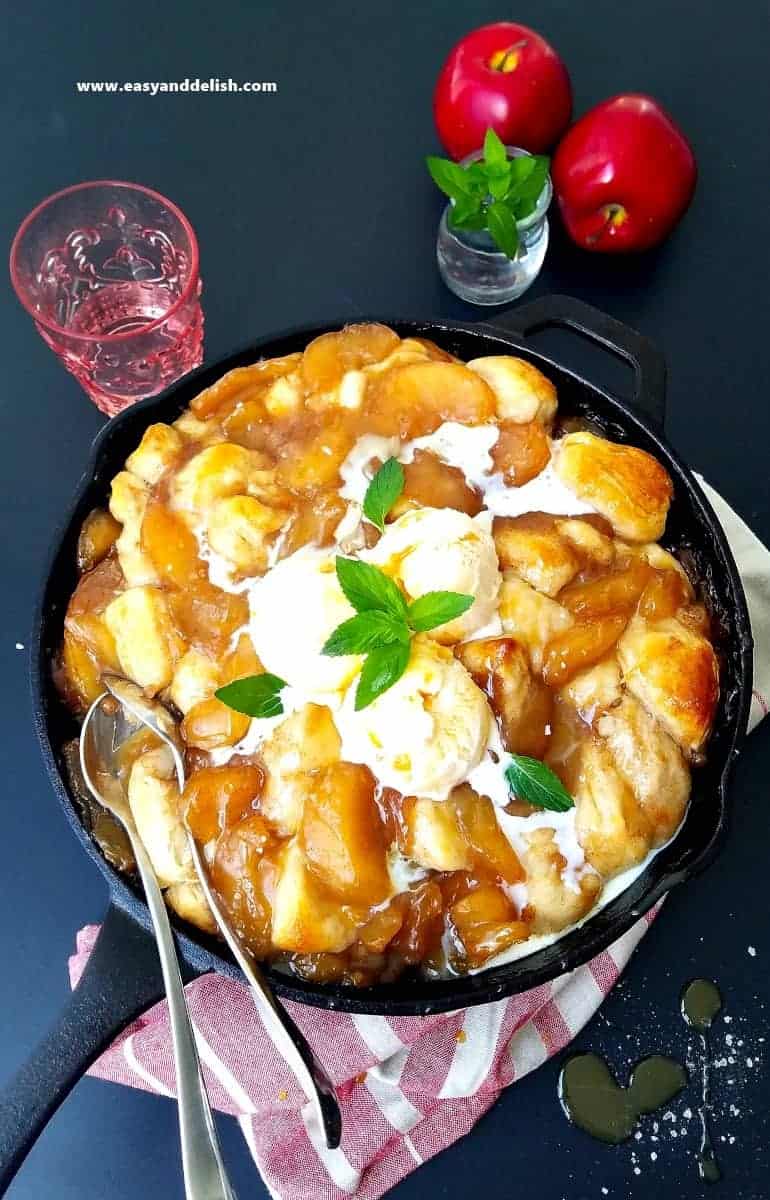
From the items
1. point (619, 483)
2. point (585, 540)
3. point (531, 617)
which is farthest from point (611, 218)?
point (531, 617)

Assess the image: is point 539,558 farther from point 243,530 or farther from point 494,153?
point 494,153

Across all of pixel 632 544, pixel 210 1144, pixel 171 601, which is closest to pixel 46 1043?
pixel 210 1144

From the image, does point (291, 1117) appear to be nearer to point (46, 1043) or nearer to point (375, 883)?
point (46, 1043)

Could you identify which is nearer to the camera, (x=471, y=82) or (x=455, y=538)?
(x=455, y=538)

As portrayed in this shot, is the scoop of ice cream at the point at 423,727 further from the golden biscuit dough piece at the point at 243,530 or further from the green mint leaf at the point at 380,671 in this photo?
the golden biscuit dough piece at the point at 243,530

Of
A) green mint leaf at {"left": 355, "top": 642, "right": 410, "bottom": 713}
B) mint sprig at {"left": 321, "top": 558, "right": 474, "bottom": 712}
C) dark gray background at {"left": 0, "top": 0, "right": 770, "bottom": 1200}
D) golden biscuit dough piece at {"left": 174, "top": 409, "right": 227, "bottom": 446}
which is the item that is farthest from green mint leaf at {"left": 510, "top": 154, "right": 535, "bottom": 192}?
green mint leaf at {"left": 355, "top": 642, "right": 410, "bottom": 713}

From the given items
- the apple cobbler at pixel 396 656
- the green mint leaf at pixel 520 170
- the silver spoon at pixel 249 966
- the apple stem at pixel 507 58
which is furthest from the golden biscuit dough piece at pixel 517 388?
the apple stem at pixel 507 58

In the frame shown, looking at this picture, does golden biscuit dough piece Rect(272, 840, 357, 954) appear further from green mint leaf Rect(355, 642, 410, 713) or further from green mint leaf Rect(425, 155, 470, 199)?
green mint leaf Rect(425, 155, 470, 199)
